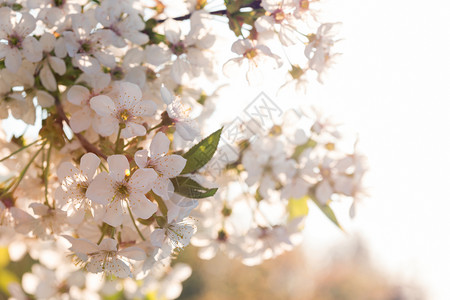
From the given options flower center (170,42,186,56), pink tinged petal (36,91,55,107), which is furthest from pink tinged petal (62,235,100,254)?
flower center (170,42,186,56)

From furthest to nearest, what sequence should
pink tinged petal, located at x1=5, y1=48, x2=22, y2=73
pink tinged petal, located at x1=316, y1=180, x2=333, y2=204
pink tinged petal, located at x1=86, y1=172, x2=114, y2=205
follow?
pink tinged petal, located at x1=316, y1=180, x2=333, y2=204, pink tinged petal, located at x1=5, y1=48, x2=22, y2=73, pink tinged petal, located at x1=86, y1=172, x2=114, y2=205

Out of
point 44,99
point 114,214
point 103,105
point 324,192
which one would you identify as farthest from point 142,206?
point 324,192

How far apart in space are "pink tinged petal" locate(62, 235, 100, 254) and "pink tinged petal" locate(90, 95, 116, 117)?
0.52 ft

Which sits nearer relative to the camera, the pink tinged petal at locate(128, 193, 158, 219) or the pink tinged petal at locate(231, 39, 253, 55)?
the pink tinged petal at locate(128, 193, 158, 219)

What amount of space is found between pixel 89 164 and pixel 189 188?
12 cm

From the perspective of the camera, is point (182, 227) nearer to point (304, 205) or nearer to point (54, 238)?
point (54, 238)

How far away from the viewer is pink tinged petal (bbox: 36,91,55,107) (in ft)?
2.23

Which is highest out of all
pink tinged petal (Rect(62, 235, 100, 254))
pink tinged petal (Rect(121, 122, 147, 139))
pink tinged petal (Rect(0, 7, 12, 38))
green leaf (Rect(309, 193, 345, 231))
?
pink tinged petal (Rect(0, 7, 12, 38))

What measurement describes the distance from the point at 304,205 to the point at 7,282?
0.66 meters

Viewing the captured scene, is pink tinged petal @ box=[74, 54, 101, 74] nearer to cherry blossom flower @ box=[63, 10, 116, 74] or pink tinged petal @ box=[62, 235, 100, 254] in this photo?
cherry blossom flower @ box=[63, 10, 116, 74]

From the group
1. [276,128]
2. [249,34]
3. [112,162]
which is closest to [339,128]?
[276,128]

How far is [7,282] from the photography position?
102 cm

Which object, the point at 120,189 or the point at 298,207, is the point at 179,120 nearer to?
the point at 120,189

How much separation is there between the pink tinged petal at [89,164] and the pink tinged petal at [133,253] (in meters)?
0.11
